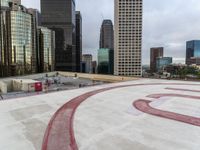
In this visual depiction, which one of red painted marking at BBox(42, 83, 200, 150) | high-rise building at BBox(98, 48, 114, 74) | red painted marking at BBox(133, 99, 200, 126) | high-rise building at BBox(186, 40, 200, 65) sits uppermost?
high-rise building at BBox(186, 40, 200, 65)

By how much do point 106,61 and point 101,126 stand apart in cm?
13992

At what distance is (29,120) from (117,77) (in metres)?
20.8

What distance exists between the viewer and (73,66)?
114m

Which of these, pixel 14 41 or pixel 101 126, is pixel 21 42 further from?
pixel 101 126

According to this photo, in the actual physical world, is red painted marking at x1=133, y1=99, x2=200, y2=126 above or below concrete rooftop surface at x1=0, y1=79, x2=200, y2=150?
above

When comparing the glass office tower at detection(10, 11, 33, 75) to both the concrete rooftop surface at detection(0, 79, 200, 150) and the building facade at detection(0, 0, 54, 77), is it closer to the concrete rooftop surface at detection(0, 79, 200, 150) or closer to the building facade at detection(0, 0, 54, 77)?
the building facade at detection(0, 0, 54, 77)

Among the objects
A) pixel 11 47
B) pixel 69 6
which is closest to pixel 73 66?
pixel 69 6

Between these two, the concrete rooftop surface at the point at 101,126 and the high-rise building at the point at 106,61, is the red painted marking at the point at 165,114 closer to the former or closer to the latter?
the concrete rooftop surface at the point at 101,126

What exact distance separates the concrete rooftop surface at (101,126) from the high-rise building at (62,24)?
4055 inches

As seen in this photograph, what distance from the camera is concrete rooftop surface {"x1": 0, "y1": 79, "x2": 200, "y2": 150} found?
5.32 meters

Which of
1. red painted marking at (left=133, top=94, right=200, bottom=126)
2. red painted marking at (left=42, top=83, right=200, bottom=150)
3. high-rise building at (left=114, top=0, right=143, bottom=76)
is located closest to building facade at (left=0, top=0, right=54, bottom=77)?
high-rise building at (left=114, top=0, right=143, bottom=76)

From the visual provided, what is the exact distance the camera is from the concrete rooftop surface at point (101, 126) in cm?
532

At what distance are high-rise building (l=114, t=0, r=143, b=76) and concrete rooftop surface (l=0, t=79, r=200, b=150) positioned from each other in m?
90.2

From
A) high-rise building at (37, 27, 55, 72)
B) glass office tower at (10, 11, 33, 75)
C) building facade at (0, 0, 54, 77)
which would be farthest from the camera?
high-rise building at (37, 27, 55, 72)
